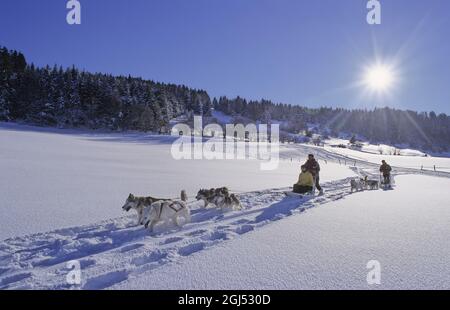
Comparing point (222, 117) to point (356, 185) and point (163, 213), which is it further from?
point (163, 213)

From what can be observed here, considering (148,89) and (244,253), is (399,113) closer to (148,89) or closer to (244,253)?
(148,89)

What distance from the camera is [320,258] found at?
5.06 metres

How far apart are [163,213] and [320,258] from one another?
3.71m

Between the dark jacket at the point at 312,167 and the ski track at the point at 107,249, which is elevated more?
the dark jacket at the point at 312,167

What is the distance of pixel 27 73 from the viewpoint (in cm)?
7381

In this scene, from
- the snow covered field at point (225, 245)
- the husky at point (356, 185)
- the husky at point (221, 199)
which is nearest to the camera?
the snow covered field at point (225, 245)

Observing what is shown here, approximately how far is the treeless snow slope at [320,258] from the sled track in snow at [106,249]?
53 cm

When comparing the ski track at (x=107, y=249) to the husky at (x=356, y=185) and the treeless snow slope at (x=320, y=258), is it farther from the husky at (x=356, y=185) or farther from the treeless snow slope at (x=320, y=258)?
the husky at (x=356, y=185)

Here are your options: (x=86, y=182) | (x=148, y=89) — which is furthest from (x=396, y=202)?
(x=148, y=89)

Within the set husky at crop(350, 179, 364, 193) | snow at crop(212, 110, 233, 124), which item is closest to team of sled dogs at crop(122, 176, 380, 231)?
husky at crop(350, 179, 364, 193)

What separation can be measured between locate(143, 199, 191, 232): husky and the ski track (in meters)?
0.25

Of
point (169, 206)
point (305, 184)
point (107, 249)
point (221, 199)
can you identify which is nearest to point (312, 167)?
point (305, 184)

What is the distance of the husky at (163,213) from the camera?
23.6 feet

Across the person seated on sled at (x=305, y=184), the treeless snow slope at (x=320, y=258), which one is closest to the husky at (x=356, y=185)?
the person seated on sled at (x=305, y=184)
